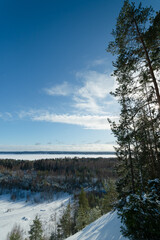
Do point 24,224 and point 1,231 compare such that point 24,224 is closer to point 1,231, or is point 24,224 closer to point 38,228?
point 1,231

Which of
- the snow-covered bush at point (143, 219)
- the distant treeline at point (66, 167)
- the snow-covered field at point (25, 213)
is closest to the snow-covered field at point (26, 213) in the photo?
the snow-covered field at point (25, 213)

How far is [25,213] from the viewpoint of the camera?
78.2 metres

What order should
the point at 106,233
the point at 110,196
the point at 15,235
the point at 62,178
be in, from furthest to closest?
the point at 62,178 → the point at 15,235 → the point at 110,196 → the point at 106,233

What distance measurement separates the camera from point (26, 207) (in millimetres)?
89688

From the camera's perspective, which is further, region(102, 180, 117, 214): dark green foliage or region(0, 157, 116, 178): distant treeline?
region(0, 157, 116, 178): distant treeline

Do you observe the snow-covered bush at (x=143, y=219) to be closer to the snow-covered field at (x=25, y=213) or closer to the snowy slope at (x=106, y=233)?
the snowy slope at (x=106, y=233)

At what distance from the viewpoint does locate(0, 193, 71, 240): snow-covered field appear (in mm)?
61125

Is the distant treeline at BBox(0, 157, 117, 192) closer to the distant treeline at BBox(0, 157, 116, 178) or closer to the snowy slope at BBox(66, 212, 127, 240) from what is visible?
the distant treeline at BBox(0, 157, 116, 178)

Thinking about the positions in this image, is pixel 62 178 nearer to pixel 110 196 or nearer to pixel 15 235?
pixel 15 235

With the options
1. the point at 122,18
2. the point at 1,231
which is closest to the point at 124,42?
the point at 122,18

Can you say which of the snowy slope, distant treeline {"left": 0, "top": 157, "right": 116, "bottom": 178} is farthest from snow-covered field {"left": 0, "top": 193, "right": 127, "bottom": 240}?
the snowy slope

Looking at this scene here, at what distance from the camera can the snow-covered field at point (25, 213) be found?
201 feet

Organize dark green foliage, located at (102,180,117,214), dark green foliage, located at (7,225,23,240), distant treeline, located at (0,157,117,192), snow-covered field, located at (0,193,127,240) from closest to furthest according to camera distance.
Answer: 1. dark green foliage, located at (102,180,117,214)
2. dark green foliage, located at (7,225,23,240)
3. snow-covered field, located at (0,193,127,240)
4. distant treeline, located at (0,157,117,192)

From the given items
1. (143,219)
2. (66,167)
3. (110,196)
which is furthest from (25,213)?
(143,219)
